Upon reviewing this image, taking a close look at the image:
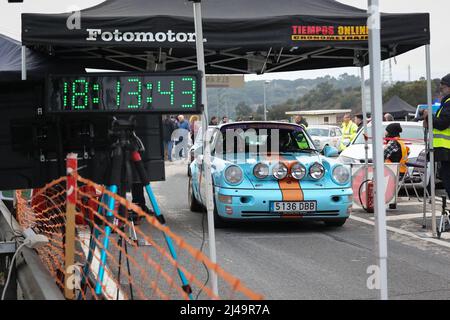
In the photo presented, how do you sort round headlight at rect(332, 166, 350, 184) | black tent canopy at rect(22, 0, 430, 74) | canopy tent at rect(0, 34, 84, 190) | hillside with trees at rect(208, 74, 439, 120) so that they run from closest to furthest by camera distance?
canopy tent at rect(0, 34, 84, 190) < black tent canopy at rect(22, 0, 430, 74) < round headlight at rect(332, 166, 350, 184) < hillside with trees at rect(208, 74, 439, 120)

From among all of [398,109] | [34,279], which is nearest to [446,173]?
[34,279]

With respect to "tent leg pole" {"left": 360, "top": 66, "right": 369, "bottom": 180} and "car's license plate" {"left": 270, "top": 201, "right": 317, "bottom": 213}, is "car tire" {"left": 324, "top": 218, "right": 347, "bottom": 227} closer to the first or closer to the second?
"car's license plate" {"left": 270, "top": 201, "right": 317, "bottom": 213}

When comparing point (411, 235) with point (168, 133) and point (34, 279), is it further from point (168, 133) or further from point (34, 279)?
point (168, 133)

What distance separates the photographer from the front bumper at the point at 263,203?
8914 mm

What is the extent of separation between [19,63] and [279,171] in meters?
4.06

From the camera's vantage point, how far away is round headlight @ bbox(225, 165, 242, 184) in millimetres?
9047

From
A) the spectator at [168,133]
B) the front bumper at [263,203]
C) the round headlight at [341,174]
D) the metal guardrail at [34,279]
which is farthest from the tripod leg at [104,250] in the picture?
the spectator at [168,133]

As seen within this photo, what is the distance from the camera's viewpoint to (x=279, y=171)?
909 cm

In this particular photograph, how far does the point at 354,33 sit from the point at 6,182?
16.6ft

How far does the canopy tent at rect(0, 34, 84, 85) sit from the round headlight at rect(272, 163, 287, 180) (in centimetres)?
309

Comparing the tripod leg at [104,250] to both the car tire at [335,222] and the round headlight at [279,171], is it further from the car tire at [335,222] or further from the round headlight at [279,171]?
the car tire at [335,222]

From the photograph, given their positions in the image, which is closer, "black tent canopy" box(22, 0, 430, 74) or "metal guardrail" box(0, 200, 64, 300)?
"metal guardrail" box(0, 200, 64, 300)

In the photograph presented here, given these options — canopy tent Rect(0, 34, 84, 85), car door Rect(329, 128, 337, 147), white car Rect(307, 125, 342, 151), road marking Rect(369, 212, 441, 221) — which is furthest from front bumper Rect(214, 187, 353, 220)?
white car Rect(307, 125, 342, 151)
